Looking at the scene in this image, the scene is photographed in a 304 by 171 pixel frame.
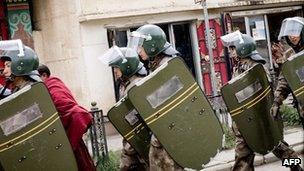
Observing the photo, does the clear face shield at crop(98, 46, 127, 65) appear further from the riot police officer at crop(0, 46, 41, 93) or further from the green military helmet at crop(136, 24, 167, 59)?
the riot police officer at crop(0, 46, 41, 93)

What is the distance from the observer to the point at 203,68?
40.7ft

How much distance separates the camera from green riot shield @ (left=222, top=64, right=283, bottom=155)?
5.06 meters

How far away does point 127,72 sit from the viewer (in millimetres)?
5203

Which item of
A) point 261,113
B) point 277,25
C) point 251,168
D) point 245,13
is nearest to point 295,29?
point 261,113

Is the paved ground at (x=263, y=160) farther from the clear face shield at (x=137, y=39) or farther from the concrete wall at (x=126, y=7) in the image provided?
the concrete wall at (x=126, y=7)

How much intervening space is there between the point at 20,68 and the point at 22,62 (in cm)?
5

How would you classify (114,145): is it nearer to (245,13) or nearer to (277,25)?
(245,13)

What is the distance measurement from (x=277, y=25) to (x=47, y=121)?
38.2ft

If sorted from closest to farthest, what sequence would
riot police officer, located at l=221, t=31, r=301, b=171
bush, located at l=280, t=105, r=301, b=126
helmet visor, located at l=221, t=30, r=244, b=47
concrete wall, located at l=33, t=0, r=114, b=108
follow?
riot police officer, located at l=221, t=31, r=301, b=171 → helmet visor, located at l=221, t=30, r=244, b=47 → bush, located at l=280, t=105, r=301, b=126 → concrete wall, located at l=33, t=0, r=114, b=108

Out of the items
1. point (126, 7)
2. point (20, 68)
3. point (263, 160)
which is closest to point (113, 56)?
point (20, 68)

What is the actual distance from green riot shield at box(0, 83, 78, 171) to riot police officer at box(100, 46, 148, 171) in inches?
50.3

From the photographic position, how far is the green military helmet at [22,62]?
163 inches

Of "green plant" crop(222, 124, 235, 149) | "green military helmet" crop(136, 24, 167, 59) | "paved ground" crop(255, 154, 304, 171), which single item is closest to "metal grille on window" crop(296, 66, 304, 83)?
"green military helmet" crop(136, 24, 167, 59)

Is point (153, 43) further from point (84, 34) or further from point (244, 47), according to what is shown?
point (84, 34)
